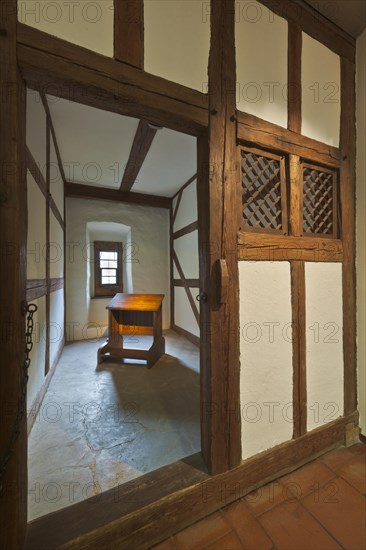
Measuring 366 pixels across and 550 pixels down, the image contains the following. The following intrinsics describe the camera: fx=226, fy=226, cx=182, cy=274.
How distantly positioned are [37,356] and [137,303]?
1.30 meters

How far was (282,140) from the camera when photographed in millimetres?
1412

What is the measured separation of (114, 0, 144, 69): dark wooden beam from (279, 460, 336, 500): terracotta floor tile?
2.34 meters

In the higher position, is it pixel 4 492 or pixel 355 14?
pixel 355 14

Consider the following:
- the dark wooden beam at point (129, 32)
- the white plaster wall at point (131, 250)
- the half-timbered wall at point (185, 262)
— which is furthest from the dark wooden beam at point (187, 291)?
the dark wooden beam at point (129, 32)

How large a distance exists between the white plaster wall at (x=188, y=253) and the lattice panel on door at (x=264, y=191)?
215cm

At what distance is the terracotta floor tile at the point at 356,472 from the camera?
1.31 metres

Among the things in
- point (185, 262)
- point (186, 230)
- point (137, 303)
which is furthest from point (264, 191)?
point (185, 262)

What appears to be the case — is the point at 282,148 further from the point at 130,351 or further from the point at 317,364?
Result: the point at 130,351

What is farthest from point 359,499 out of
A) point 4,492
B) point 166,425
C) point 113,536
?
point 4,492

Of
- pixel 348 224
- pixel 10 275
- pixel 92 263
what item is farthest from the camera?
pixel 92 263

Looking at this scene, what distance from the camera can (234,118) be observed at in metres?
1.24

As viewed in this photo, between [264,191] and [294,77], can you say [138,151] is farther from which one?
[264,191]

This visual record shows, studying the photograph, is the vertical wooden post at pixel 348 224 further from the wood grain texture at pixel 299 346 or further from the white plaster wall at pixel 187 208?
the white plaster wall at pixel 187 208

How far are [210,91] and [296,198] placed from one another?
0.80 metres
